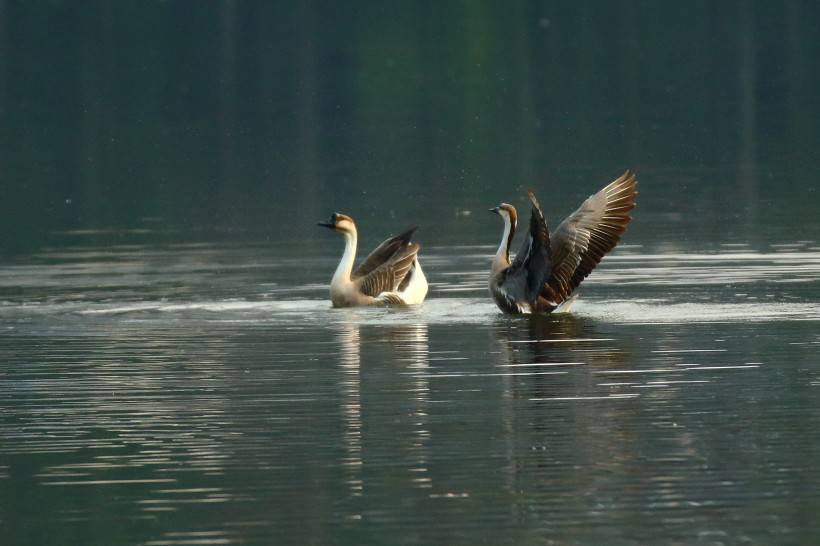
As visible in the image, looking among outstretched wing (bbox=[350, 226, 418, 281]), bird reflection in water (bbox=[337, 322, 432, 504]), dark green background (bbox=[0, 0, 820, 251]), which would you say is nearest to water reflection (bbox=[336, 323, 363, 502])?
bird reflection in water (bbox=[337, 322, 432, 504])

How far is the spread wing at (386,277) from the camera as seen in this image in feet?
72.4

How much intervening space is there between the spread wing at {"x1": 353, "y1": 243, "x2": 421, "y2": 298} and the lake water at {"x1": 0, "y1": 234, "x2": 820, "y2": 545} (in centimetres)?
48

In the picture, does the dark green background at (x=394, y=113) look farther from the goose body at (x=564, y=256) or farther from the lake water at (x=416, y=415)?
the lake water at (x=416, y=415)

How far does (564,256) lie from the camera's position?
21156 millimetres

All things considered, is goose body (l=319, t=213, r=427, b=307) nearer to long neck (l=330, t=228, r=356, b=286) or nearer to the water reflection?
long neck (l=330, t=228, r=356, b=286)

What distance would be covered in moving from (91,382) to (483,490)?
5.29 meters

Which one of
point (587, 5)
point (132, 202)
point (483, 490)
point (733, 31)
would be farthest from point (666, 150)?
point (587, 5)

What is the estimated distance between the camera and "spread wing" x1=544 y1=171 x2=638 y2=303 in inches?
830

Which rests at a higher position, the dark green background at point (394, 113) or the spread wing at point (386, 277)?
the dark green background at point (394, 113)

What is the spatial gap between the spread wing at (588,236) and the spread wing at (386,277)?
170cm

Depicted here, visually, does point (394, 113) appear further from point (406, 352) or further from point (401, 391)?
point (401, 391)

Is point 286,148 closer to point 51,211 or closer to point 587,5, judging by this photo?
point 51,211

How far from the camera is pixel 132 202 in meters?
39.4

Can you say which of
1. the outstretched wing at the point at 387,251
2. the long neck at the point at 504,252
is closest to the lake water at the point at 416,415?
the long neck at the point at 504,252
